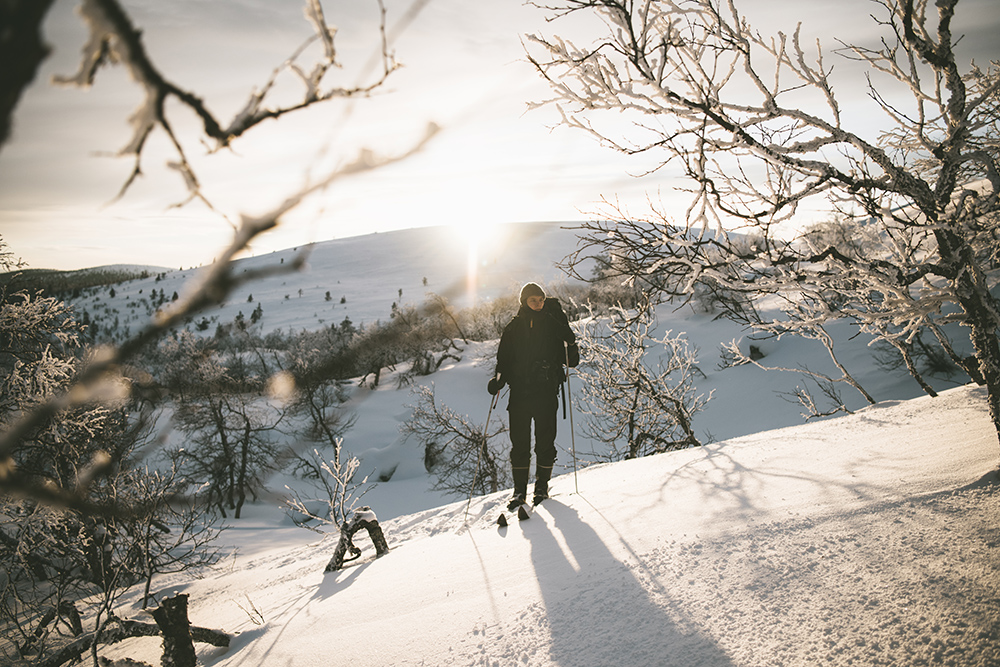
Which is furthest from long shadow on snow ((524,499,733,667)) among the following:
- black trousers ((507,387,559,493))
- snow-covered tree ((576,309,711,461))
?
snow-covered tree ((576,309,711,461))

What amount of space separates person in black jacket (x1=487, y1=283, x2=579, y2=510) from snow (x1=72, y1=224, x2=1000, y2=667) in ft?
1.29

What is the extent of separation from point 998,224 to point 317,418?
20564 millimetres

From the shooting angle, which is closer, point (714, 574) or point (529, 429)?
point (714, 574)

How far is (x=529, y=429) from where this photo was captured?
12.8 ft

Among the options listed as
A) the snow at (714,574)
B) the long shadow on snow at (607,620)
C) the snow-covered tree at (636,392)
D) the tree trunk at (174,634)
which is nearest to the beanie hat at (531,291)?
the snow at (714,574)

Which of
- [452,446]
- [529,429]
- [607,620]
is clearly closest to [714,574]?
Result: [607,620]

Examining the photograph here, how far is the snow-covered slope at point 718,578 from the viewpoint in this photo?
145 cm

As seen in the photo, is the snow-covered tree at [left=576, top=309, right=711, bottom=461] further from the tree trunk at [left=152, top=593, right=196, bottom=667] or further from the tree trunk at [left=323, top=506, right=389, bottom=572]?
the tree trunk at [left=152, top=593, right=196, bottom=667]

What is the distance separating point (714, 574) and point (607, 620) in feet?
1.68

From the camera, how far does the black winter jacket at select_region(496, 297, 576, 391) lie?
3.91 meters

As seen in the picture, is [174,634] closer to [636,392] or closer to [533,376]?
[533,376]

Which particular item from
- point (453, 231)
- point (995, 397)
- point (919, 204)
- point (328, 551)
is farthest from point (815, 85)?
point (453, 231)

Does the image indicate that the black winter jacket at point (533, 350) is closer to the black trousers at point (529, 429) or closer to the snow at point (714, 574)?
the black trousers at point (529, 429)

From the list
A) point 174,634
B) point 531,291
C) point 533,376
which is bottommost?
point 174,634
